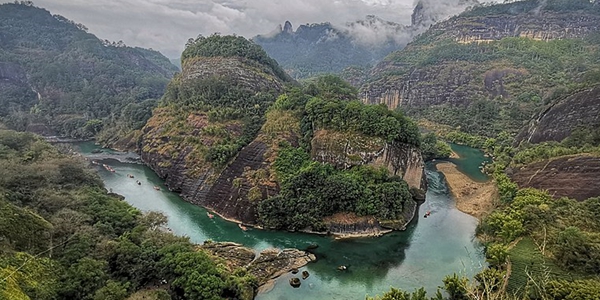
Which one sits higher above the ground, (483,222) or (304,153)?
(304,153)

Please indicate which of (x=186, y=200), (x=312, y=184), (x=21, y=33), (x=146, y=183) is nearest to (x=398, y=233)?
(x=312, y=184)

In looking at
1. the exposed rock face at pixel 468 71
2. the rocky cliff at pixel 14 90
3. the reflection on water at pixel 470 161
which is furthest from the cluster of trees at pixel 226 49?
the rocky cliff at pixel 14 90

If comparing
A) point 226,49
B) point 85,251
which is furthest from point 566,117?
point 85,251

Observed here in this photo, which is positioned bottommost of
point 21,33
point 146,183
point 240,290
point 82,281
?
point 146,183

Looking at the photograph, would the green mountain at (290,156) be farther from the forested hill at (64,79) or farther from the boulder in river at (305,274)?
the forested hill at (64,79)

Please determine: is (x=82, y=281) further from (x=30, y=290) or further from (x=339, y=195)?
(x=339, y=195)

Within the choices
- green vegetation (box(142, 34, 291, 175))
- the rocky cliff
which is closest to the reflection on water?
green vegetation (box(142, 34, 291, 175))
